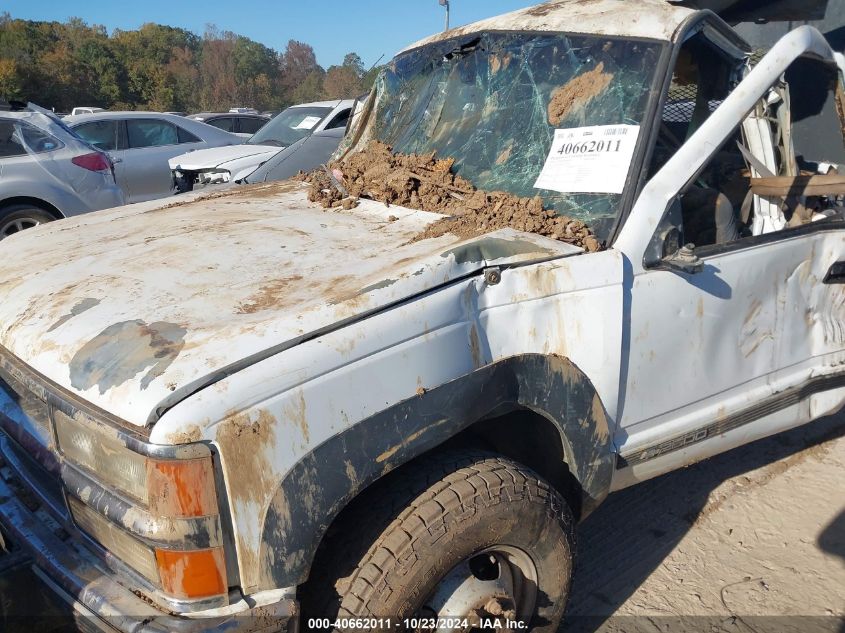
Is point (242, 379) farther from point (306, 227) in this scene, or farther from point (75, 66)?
point (75, 66)

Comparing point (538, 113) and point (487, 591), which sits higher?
point (538, 113)

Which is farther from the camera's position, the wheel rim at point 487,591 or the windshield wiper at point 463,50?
the windshield wiper at point 463,50

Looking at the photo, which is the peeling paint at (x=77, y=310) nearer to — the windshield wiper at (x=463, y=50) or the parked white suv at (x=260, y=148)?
the windshield wiper at (x=463, y=50)

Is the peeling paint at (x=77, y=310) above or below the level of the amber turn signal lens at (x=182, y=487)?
above

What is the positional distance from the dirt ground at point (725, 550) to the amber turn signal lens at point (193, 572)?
1444mm

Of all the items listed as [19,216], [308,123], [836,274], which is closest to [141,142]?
[308,123]

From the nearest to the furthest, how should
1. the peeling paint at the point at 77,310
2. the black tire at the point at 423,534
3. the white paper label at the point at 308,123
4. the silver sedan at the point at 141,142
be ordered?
the black tire at the point at 423,534 < the peeling paint at the point at 77,310 < the white paper label at the point at 308,123 < the silver sedan at the point at 141,142

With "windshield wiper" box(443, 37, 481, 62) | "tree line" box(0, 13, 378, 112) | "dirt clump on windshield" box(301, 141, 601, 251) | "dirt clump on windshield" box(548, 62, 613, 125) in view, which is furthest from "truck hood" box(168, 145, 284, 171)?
"tree line" box(0, 13, 378, 112)

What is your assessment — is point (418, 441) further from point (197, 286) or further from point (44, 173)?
point (44, 173)

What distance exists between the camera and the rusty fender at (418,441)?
1663 mm

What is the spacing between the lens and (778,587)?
8.94 ft

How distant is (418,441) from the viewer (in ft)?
6.05

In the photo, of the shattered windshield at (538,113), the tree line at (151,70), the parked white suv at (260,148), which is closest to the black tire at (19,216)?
the parked white suv at (260,148)

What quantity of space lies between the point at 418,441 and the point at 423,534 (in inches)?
9.7
